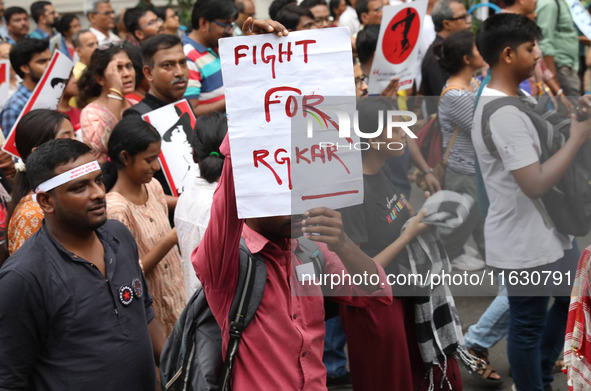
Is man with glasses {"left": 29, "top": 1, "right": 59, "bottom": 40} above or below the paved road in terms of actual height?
below

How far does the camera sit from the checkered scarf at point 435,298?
3238mm

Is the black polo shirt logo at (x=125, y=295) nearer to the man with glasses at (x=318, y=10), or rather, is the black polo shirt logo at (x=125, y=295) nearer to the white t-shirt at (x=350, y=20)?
the man with glasses at (x=318, y=10)

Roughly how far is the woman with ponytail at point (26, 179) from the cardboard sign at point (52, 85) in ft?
3.71

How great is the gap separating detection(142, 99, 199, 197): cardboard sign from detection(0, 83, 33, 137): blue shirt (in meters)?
1.87

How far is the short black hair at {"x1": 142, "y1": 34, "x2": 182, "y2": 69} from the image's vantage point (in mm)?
5293

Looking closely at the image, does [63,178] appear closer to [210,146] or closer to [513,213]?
[210,146]

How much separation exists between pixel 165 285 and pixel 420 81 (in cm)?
473

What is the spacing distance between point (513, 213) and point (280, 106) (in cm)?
175

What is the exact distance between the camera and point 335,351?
15.9 ft

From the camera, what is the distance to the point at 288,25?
267 inches

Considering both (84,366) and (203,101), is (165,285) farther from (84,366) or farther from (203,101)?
(203,101)

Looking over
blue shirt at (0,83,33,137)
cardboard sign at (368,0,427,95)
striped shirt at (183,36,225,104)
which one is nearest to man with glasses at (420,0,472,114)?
cardboard sign at (368,0,427,95)

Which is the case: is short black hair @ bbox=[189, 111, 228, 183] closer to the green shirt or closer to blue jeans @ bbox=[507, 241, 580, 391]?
blue jeans @ bbox=[507, 241, 580, 391]

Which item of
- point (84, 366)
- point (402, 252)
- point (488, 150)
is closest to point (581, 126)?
point (488, 150)
